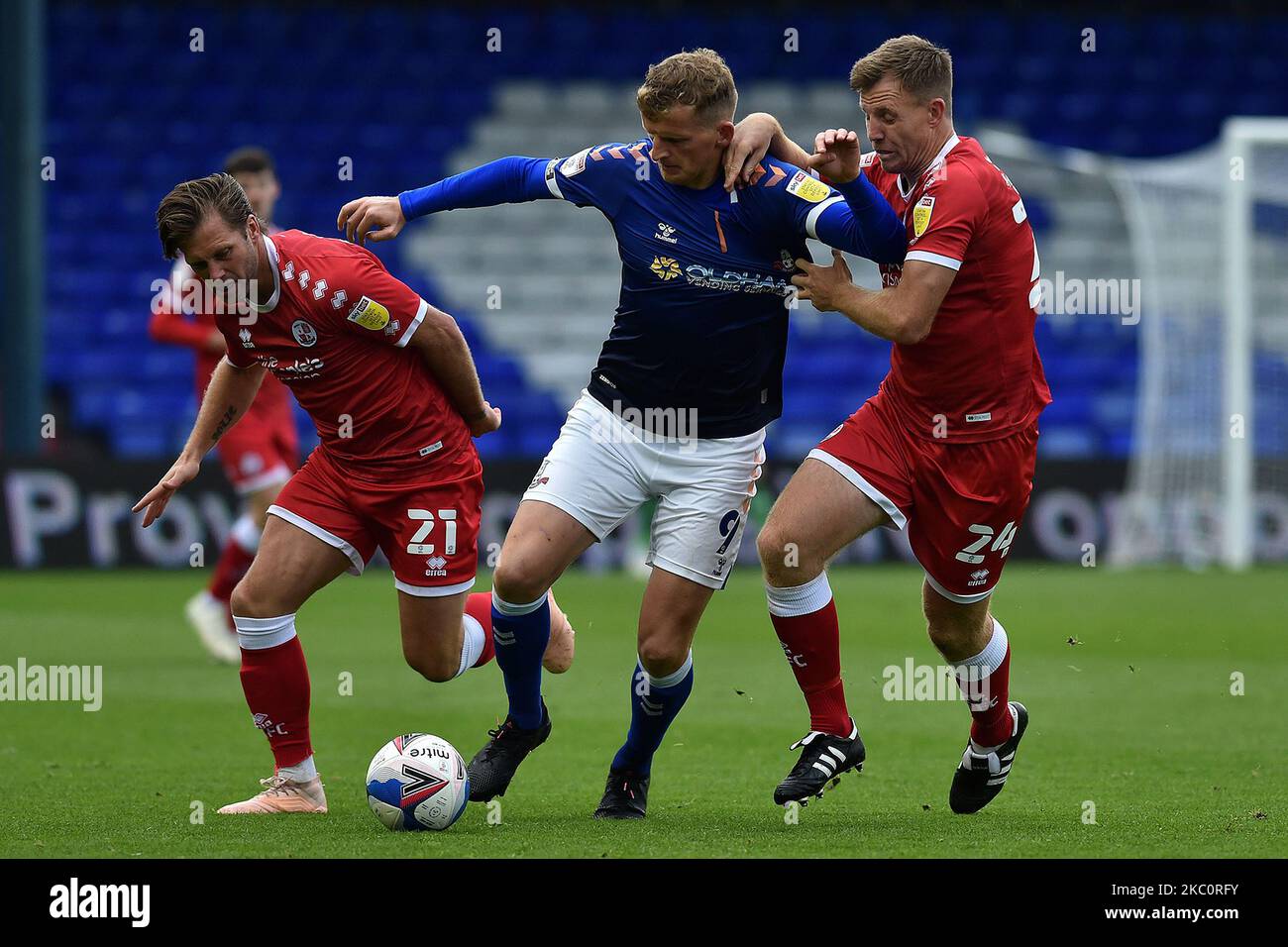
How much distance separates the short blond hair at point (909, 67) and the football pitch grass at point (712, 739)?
221 cm

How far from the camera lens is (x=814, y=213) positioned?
540 cm

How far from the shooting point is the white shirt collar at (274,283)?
5.56m

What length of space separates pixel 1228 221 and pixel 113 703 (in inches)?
443

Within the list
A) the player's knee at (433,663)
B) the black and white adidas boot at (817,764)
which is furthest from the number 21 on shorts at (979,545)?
the player's knee at (433,663)

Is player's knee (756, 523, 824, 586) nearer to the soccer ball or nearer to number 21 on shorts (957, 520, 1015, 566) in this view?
number 21 on shorts (957, 520, 1015, 566)

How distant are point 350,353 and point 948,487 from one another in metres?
1.97

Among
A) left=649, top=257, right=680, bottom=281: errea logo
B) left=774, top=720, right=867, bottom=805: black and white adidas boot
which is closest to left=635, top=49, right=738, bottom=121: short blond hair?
left=649, top=257, right=680, bottom=281: errea logo

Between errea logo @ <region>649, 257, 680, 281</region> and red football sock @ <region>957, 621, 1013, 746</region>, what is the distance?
161cm

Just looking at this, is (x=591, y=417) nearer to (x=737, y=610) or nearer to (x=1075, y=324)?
(x=737, y=610)

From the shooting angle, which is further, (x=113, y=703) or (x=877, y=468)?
(x=113, y=703)

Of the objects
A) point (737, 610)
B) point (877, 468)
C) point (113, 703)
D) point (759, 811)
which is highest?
point (877, 468)

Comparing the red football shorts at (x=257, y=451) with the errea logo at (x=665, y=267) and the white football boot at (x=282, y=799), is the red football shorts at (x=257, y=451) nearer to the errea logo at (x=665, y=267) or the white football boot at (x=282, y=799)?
the white football boot at (x=282, y=799)

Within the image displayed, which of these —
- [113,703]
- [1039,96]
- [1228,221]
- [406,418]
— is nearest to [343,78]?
[1039,96]

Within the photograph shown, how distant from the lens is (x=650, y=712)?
5734mm
